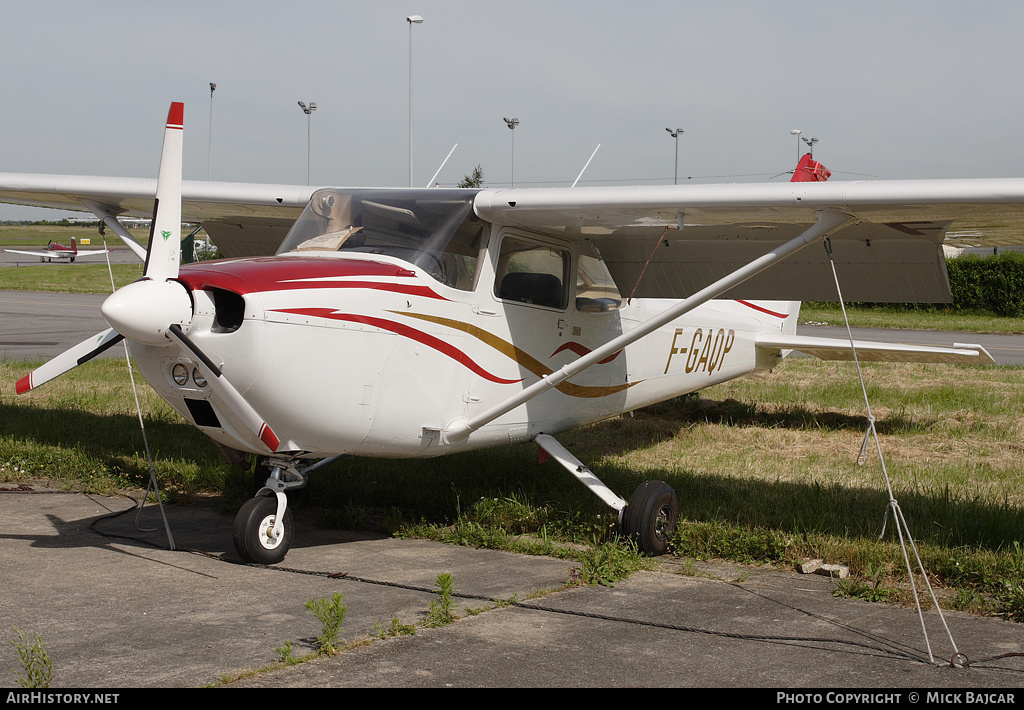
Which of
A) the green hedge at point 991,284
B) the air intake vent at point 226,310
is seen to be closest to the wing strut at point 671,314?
the air intake vent at point 226,310

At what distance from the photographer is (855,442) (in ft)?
32.2

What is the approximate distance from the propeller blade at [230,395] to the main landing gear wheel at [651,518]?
2.37 meters

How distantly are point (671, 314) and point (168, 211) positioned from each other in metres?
3.07

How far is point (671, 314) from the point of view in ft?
19.6

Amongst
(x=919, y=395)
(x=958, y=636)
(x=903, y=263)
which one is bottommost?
(x=958, y=636)

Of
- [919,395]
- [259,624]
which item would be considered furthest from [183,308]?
[919,395]

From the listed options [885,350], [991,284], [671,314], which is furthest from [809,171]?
[991,284]

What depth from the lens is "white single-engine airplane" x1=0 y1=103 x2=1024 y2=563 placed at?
16.6 feet

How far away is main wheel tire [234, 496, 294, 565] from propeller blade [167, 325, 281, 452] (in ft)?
1.68

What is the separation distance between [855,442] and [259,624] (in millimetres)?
7186

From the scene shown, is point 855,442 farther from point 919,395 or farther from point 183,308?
point 183,308

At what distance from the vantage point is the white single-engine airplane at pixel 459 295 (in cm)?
505

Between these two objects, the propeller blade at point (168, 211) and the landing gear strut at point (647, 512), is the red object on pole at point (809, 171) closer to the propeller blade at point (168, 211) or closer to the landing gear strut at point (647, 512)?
the landing gear strut at point (647, 512)
